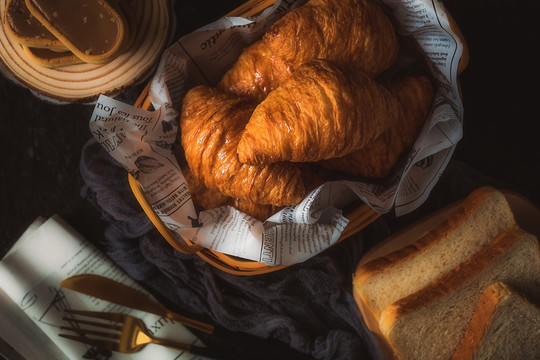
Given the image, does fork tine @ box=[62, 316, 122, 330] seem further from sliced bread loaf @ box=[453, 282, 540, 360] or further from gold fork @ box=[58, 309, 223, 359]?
sliced bread loaf @ box=[453, 282, 540, 360]

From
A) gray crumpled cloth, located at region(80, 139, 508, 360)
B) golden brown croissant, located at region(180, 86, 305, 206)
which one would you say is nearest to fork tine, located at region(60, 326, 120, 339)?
gray crumpled cloth, located at region(80, 139, 508, 360)

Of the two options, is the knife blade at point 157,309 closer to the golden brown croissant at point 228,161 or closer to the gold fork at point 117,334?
the gold fork at point 117,334

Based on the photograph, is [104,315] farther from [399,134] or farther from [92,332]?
[399,134]

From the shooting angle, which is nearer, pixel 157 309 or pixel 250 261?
pixel 250 261

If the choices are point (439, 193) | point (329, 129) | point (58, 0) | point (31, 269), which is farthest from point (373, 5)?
point (31, 269)

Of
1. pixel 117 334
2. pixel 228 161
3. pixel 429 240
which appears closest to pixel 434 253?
pixel 429 240
